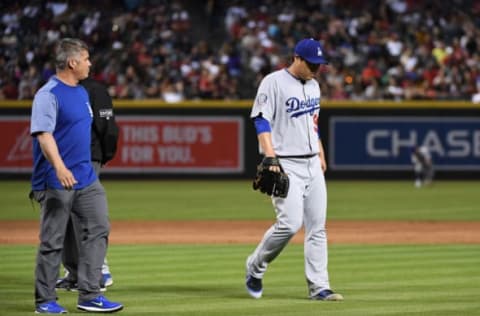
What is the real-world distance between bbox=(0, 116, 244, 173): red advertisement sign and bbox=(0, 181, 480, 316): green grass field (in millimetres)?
5832

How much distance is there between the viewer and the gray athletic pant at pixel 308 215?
8.55 metres

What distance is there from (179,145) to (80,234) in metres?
18.1

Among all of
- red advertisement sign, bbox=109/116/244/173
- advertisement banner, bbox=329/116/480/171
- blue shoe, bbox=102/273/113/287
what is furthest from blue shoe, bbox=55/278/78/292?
advertisement banner, bbox=329/116/480/171

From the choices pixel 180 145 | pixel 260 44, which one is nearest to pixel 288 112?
pixel 180 145

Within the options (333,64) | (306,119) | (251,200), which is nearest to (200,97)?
(333,64)

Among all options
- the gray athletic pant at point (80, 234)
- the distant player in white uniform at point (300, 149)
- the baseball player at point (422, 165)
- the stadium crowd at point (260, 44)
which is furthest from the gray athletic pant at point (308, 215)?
the baseball player at point (422, 165)

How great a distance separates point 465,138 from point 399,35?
12.7ft

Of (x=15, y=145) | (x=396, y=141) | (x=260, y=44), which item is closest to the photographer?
(x=15, y=145)

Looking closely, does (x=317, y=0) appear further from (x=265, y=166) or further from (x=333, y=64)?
(x=265, y=166)

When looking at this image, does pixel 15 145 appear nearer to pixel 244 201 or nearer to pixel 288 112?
pixel 244 201

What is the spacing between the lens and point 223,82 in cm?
2678

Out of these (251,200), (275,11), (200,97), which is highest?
(275,11)

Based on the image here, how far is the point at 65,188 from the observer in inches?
296

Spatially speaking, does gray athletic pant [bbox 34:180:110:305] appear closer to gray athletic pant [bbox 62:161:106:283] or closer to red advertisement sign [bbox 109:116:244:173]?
gray athletic pant [bbox 62:161:106:283]
